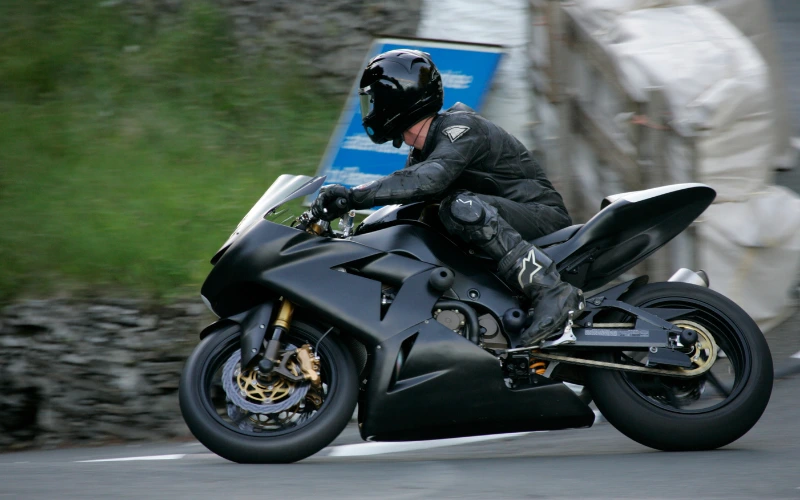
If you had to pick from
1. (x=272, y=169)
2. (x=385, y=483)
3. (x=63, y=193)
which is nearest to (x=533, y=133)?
(x=272, y=169)

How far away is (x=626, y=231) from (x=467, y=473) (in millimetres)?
1332

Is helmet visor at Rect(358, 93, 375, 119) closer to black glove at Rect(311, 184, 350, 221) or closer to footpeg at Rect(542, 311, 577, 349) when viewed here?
black glove at Rect(311, 184, 350, 221)

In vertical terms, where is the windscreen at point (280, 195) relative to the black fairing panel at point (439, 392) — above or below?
above

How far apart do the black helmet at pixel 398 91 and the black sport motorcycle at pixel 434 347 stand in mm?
411

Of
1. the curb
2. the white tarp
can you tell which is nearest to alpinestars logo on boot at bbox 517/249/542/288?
the white tarp

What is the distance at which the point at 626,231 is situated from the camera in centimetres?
460

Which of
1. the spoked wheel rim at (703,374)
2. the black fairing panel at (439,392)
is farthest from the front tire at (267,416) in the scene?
the spoked wheel rim at (703,374)

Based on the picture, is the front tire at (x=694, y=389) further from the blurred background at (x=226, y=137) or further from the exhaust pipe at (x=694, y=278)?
the blurred background at (x=226, y=137)

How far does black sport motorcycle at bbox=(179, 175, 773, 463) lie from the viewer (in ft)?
14.3

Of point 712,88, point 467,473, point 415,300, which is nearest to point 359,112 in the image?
point 712,88

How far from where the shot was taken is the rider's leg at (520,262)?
4371mm

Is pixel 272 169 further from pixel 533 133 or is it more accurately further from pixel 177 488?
pixel 177 488

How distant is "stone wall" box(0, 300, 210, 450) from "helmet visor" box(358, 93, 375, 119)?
86.9 inches

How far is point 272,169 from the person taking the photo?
799cm
